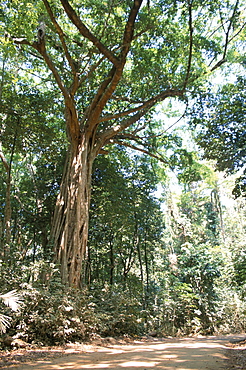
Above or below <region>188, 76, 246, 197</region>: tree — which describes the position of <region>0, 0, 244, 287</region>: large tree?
above

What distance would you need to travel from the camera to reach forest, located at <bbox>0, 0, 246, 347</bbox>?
5.43m

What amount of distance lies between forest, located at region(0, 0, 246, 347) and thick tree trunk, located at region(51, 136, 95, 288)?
3 cm

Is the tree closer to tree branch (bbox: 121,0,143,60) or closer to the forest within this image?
the forest

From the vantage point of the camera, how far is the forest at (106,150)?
17.8 ft

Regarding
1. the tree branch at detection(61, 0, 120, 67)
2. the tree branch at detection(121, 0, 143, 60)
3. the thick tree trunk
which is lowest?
the thick tree trunk

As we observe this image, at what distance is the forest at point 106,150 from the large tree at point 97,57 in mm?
38

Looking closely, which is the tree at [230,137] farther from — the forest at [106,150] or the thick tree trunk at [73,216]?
the thick tree trunk at [73,216]

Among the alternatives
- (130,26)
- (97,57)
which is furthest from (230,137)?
(97,57)

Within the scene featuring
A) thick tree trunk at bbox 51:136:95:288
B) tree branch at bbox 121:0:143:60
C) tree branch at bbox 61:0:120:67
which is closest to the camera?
tree branch at bbox 61:0:120:67

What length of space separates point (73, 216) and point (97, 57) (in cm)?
475

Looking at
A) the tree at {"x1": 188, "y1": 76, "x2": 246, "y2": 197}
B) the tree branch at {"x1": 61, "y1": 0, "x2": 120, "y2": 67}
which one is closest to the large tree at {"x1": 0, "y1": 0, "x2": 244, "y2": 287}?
the tree branch at {"x1": 61, "y1": 0, "x2": 120, "y2": 67}

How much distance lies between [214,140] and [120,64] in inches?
109

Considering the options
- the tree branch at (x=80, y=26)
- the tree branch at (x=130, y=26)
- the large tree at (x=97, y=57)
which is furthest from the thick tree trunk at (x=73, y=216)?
the tree branch at (x=130, y=26)

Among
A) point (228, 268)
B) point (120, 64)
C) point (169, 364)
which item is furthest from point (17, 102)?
point (228, 268)
